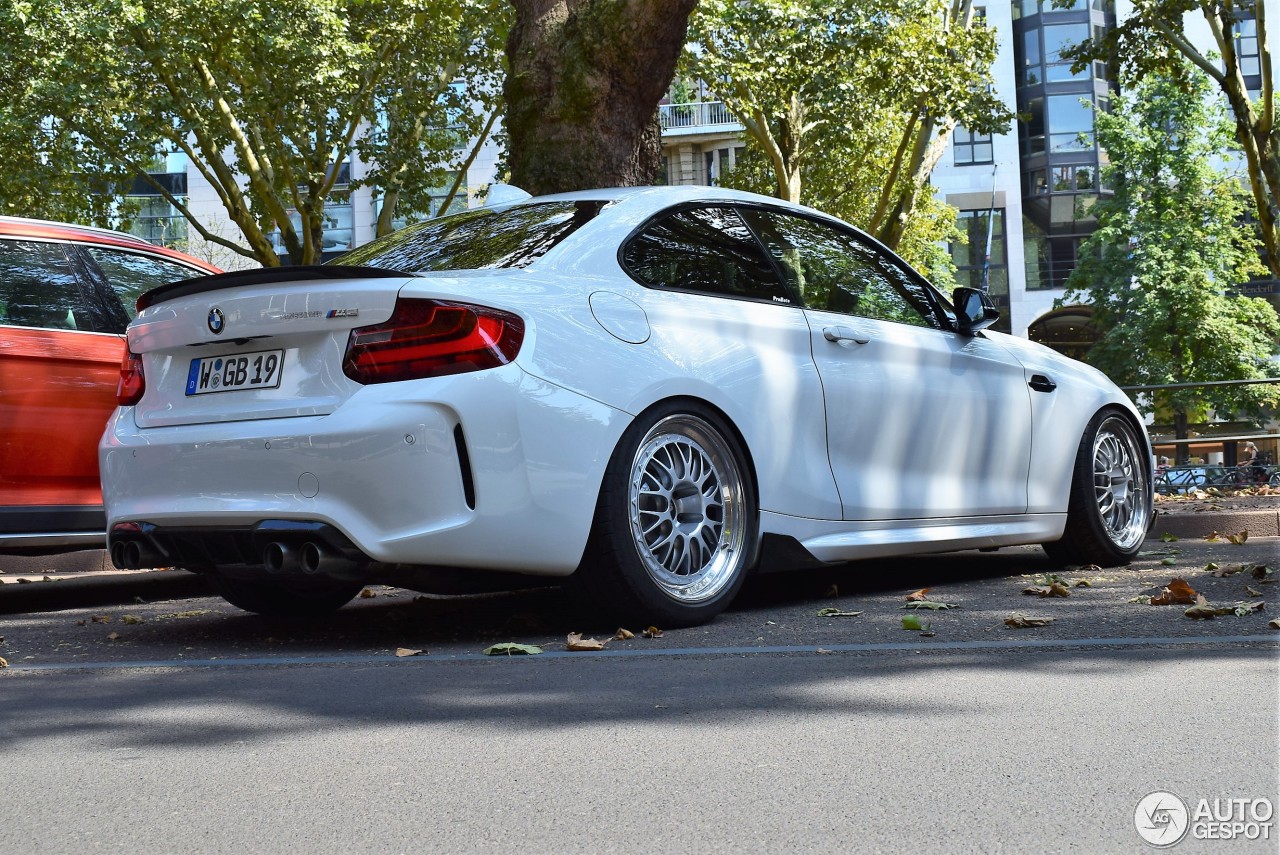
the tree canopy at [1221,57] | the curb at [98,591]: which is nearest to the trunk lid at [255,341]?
the curb at [98,591]

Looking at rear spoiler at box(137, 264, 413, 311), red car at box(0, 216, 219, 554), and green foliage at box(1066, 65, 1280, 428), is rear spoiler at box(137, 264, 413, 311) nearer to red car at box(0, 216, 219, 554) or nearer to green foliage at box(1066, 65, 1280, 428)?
red car at box(0, 216, 219, 554)

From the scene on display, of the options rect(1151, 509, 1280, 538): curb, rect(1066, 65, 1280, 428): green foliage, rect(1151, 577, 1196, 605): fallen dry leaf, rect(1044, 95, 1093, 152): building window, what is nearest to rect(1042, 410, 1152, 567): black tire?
rect(1151, 577, 1196, 605): fallen dry leaf

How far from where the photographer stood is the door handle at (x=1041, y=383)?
22.1 feet

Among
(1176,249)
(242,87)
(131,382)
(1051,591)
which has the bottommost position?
(1051,591)

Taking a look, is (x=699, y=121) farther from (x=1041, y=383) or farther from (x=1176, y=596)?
(x=1176, y=596)

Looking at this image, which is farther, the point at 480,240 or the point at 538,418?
the point at 480,240

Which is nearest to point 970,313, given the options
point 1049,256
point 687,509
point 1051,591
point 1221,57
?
point 1051,591

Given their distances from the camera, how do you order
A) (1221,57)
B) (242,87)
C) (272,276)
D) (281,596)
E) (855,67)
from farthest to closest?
(242,87) → (855,67) → (1221,57) → (281,596) → (272,276)

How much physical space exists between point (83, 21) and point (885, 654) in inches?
756

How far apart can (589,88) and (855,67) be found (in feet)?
43.0

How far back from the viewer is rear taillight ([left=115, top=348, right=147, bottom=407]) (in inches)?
206

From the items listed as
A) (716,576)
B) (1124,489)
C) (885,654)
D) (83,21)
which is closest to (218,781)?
(885,654)

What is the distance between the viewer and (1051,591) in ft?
19.2

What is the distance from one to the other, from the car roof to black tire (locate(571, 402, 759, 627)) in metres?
3.33
